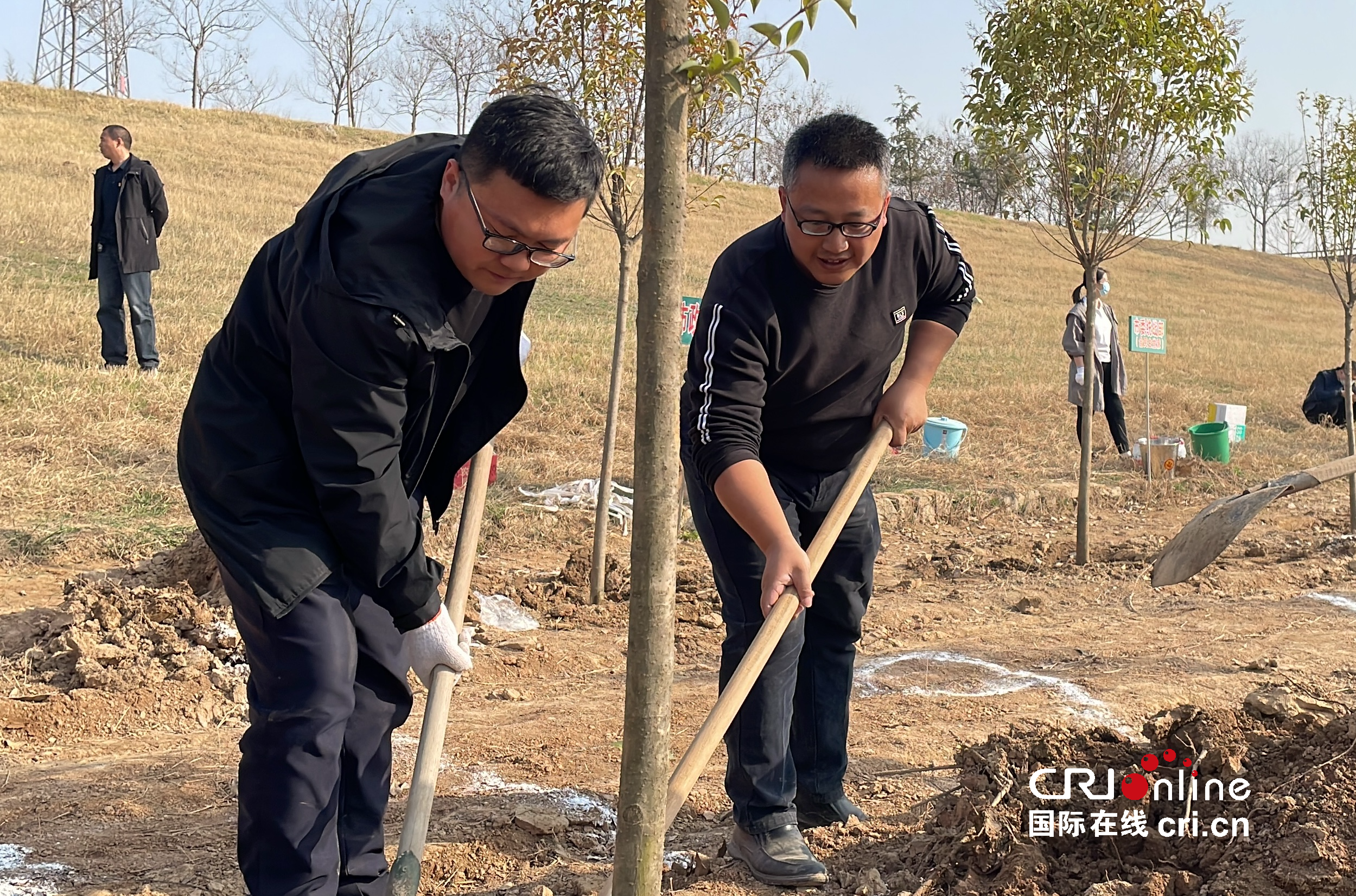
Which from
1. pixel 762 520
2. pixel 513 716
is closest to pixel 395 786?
pixel 513 716

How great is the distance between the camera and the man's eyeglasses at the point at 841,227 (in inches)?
111

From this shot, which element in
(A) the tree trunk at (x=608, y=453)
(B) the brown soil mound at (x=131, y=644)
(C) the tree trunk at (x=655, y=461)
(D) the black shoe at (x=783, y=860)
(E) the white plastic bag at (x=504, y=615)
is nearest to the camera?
(C) the tree trunk at (x=655, y=461)

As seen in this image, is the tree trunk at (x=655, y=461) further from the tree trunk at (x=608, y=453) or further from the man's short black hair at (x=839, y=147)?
the tree trunk at (x=608, y=453)

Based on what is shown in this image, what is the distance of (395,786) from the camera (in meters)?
3.88

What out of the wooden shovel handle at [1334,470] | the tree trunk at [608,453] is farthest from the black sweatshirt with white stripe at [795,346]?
the tree trunk at [608,453]

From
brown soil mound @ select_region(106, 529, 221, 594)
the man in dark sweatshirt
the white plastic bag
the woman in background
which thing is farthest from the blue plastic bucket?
the man in dark sweatshirt

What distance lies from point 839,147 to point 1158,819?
1867mm

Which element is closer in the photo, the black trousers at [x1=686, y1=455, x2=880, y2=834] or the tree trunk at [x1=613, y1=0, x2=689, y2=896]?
the tree trunk at [x1=613, y1=0, x2=689, y2=896]

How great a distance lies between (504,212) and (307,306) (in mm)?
414

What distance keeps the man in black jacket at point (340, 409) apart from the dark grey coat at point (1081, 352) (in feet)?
28.8

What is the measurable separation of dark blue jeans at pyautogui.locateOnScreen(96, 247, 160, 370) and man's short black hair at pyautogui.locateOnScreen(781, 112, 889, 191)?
8861 millimetres

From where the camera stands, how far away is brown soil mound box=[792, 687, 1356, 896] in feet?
8.91

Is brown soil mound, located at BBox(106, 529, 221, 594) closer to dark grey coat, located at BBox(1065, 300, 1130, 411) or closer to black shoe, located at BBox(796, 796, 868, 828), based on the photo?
black shoe, located at BBox(796, 796, 868, 828)

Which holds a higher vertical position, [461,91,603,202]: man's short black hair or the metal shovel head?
[461,91,603,202]: man's short black hair
